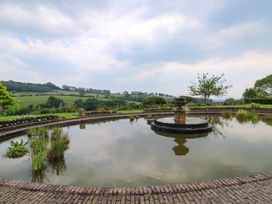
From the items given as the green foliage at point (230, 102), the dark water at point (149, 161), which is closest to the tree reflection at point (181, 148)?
the dark water at point (149, 161)

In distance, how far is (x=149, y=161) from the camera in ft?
25.9

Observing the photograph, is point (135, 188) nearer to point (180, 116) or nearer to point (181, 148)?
point (181, 148)

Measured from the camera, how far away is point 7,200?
467 centimetres

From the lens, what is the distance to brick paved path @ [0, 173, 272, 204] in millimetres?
4621

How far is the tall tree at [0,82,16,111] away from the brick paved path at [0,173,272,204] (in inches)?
1027

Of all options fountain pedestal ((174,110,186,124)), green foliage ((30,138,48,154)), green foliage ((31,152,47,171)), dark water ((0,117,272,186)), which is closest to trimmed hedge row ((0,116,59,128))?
dark water ((0,117,272,186))

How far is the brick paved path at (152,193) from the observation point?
4.62m

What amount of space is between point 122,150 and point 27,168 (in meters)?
3.77

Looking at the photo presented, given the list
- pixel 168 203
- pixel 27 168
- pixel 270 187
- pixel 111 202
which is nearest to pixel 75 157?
pixel 27 168

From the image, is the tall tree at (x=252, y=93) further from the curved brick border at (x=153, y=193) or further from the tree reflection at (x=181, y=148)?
the curved brick border at (x=153, y=193)

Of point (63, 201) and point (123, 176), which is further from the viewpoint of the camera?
point (123, 176)

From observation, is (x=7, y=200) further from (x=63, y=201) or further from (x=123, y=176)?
(x=123, y=176)

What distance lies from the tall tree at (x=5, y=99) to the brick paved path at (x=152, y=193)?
2609 centimetres

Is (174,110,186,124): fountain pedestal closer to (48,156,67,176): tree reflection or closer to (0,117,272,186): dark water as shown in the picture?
(0,117,272,186): dark water
